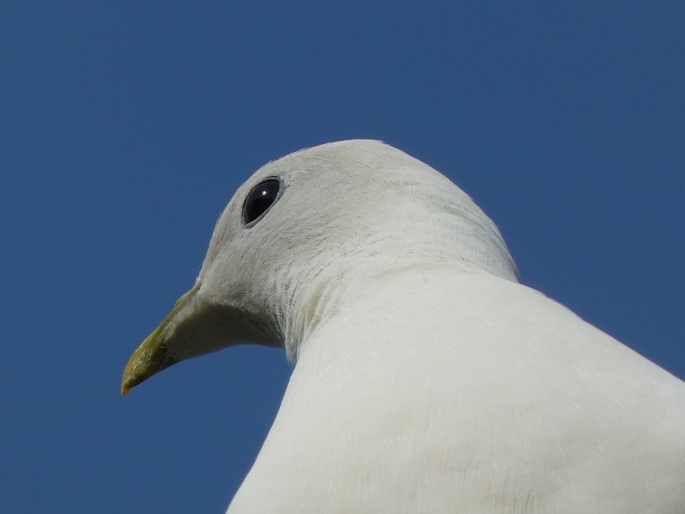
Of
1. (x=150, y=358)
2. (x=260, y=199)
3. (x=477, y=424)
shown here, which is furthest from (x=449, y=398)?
(x=150, y=358)

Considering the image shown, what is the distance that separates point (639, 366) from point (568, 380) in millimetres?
179

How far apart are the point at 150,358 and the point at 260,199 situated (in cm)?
78

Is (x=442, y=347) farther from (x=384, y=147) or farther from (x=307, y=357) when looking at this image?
(x=384, y=147)

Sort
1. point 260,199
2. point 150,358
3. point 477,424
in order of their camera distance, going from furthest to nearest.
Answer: point 150,358, point 260,199, point 477,424

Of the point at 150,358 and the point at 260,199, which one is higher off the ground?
the point at 260,199

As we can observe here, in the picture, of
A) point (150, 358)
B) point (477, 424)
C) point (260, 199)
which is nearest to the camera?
point (477, 424)

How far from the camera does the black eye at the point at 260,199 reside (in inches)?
120

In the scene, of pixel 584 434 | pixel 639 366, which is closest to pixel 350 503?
pixel 584 434

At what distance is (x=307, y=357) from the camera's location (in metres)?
2.04

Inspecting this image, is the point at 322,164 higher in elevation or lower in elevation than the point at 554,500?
higher

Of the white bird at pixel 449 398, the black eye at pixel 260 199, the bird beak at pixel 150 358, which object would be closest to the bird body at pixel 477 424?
the white bird at pixel 449 398

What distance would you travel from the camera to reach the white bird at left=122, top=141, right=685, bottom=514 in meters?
1.41

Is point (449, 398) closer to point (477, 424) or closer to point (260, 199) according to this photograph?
point (477, 424)

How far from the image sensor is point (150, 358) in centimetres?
347
